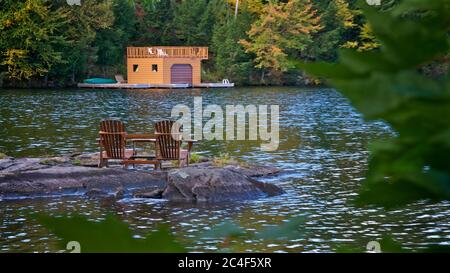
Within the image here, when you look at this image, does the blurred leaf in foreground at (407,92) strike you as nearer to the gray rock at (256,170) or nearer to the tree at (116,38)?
the gray rock at (256,170)

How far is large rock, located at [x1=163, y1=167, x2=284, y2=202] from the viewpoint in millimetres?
12500

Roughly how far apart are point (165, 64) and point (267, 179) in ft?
131

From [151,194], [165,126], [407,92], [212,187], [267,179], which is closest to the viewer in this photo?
[407,92]

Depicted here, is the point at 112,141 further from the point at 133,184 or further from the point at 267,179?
the point at 267,179

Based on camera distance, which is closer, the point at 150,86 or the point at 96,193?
the point at 96,193

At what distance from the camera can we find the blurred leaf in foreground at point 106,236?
456 mm

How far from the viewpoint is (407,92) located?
0.37 metres

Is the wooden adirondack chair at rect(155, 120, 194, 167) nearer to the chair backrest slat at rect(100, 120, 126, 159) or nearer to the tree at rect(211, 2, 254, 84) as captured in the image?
the chair backrest slat at rect(100, 120, 126, 159)

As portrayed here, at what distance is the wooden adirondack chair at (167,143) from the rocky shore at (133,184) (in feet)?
1.33

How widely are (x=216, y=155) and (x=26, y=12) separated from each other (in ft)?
106

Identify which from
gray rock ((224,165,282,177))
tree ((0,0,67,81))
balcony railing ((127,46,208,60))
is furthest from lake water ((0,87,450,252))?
balcony railing ((127,46,208,60))

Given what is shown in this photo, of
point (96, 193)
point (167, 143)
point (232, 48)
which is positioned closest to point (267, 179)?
point (167, 143)

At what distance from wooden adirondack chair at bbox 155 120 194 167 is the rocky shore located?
406mm
